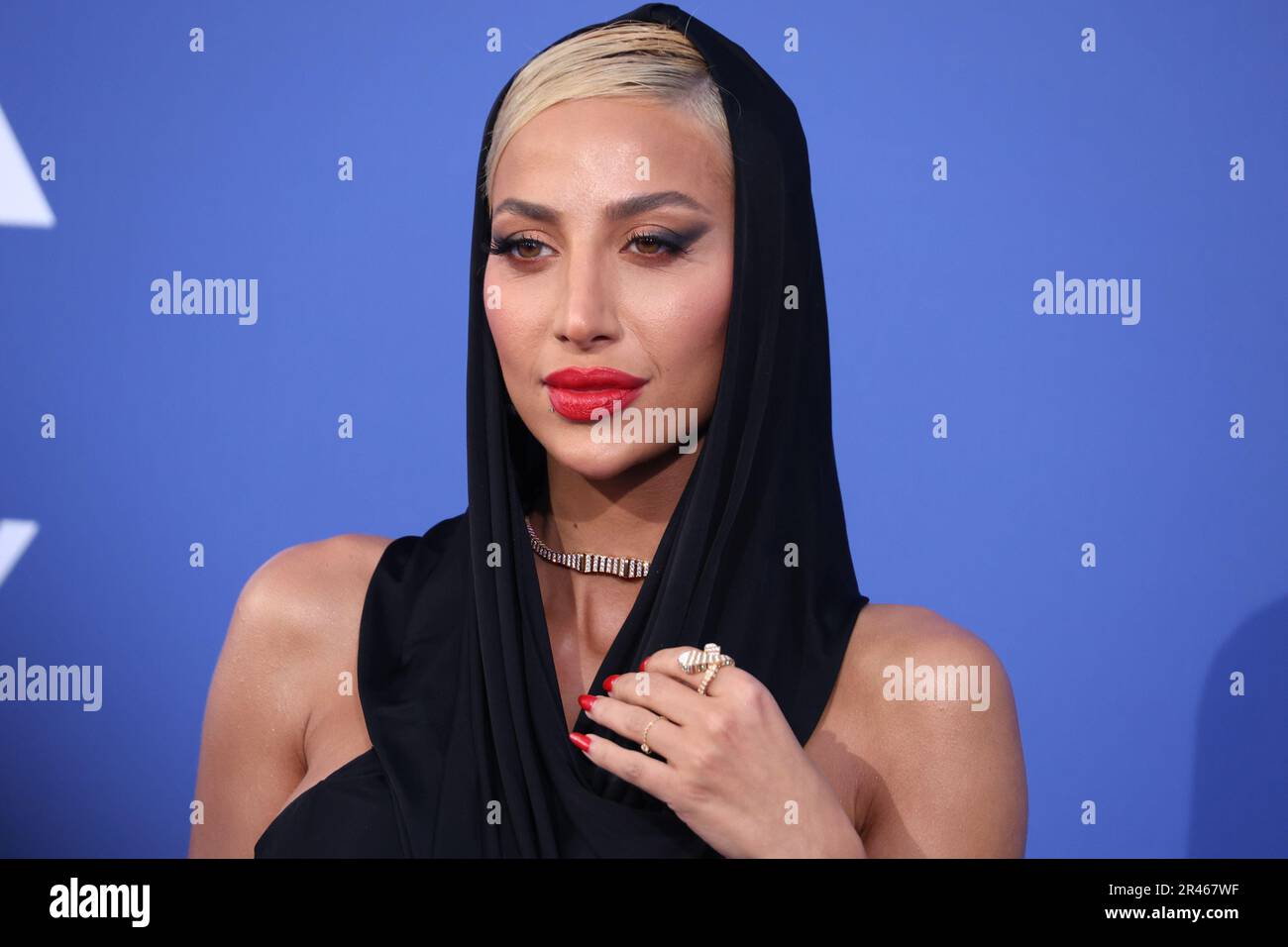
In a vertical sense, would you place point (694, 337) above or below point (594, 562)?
above

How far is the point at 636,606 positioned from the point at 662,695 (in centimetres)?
23

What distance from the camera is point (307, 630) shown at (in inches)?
83.7

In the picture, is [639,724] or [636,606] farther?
[636,606]

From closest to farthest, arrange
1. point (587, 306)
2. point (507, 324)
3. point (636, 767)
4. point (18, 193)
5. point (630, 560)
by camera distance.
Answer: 1. point (636, 767)
2. point (587, 306)
3. point (507, 324)
4. point (630, 560)
5. point (18, 193)

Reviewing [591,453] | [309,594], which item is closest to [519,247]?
[591,453]

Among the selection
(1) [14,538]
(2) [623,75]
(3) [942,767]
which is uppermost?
(2) [623,75]

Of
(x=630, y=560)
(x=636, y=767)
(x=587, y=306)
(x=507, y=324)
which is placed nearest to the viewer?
(x=636, y=767)

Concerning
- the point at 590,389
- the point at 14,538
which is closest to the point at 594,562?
the point at 590,389

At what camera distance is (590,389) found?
6.21 ft

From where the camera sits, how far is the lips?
188cm

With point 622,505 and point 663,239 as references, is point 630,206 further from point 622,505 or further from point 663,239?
point 622,505

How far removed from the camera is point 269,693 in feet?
6.92

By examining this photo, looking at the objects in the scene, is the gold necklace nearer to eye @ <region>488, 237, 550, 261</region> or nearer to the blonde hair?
eye @ <region>488, 237, 550, 261</region>
